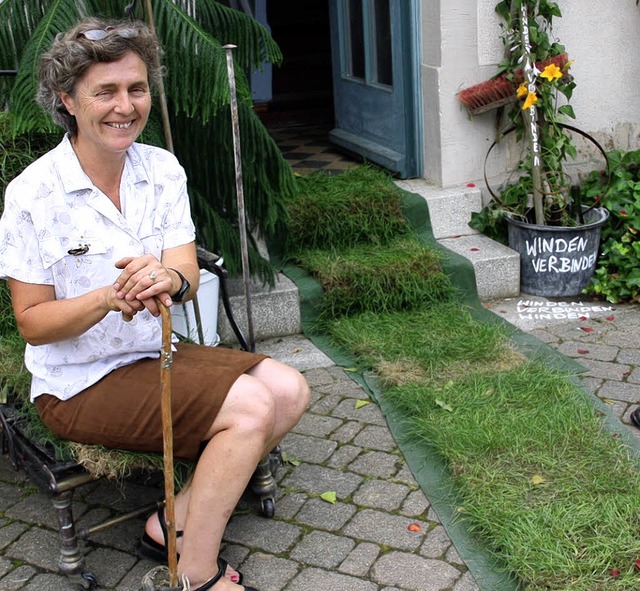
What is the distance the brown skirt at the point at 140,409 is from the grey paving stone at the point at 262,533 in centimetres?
43

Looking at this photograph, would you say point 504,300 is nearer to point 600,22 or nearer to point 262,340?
point 262,340

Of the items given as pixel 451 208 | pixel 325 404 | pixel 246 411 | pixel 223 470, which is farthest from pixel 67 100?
pixel 451 208

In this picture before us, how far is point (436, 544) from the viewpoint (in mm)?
2941

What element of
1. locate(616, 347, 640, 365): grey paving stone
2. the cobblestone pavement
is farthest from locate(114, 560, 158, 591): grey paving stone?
locate(616, 347, 640, 365): grey paving stone

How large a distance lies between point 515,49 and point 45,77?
10.0ft

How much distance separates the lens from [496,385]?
383 centimetres

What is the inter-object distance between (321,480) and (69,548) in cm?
96

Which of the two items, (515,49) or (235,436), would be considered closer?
(235,436)

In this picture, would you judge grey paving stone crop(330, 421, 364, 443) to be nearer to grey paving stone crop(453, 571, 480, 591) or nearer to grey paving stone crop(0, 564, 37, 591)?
grey paving stone crop(453, 571, 480, 591)

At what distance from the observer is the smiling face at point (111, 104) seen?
262 cm

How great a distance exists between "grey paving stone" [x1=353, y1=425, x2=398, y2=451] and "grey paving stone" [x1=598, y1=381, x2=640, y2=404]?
96cm

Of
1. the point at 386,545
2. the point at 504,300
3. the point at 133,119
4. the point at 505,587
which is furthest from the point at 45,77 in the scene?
the point at 504,300

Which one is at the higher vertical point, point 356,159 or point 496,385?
point 356,159

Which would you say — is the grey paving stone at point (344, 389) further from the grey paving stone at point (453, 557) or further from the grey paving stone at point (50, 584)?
the grey paving stone at point (50, 584)
